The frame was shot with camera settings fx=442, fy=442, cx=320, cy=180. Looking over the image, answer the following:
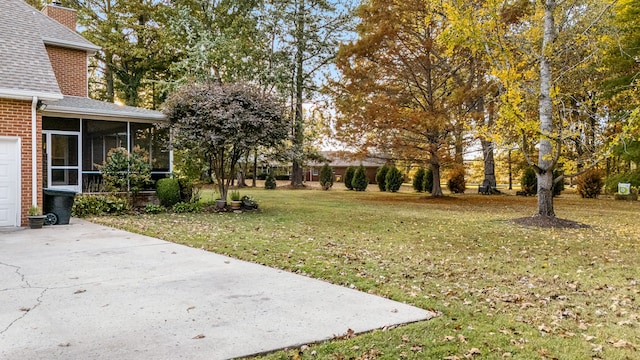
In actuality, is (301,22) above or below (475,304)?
above

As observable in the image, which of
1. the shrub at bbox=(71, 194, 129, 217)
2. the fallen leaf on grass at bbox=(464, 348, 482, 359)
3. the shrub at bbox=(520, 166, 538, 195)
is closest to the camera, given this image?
the fallen leaf on grass at bbox=(464, 348, 482, 359)

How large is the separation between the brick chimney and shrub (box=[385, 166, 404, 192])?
66.1 ft

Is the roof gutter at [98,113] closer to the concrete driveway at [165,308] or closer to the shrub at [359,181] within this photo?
the concrete driveway at [165,308]

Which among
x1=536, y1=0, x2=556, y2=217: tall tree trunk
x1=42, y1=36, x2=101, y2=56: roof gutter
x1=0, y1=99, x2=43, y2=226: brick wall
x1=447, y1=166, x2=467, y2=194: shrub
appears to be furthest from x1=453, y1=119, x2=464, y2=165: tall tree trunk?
x1=0, y1=99, x2=43, y2=226: brick wall

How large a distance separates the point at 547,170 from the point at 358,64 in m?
11.6

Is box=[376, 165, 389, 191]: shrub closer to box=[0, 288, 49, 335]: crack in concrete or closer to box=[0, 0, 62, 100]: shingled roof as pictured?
box=[0, 0, 62, 100]: shingled roof

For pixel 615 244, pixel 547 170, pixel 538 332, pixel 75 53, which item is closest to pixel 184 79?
pixel 75 53

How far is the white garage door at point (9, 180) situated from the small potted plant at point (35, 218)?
42cm

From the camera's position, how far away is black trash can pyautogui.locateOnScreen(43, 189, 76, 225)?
10750 millimetres

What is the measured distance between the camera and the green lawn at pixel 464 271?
144 inches

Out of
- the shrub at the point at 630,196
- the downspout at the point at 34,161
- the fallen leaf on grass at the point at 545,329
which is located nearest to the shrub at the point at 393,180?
the shrub at the point at 630,196

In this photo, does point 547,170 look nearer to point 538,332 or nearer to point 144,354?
point 538,332

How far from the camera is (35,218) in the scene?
10078 mm

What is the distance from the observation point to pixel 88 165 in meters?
15.9
